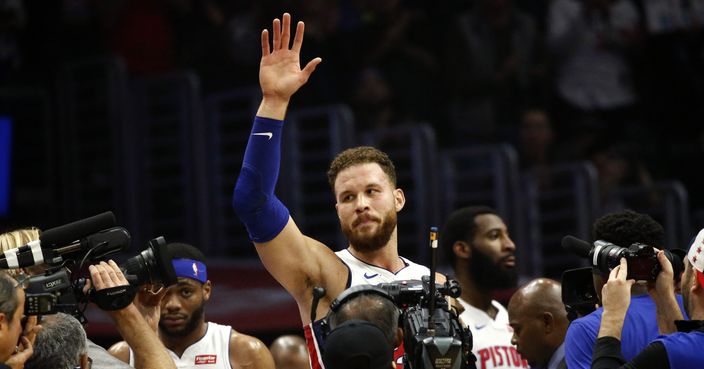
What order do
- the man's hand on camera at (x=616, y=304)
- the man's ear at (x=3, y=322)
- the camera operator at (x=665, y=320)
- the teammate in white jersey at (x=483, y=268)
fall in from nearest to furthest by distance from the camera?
the man's ear at (x=3, y=322) < the camera operator at (x=665, y=320) < the man's hand on camera at (x=616, y=304) < the teammate in white jersey at (x=483, y=268)

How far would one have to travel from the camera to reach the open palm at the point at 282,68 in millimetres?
4758

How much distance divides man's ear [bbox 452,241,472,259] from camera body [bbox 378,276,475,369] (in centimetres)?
259

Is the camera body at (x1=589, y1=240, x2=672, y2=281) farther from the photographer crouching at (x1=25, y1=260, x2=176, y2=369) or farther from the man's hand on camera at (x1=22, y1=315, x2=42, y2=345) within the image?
the man's hand on camera at (x1=22, y1=315, x2=42, y2=345)

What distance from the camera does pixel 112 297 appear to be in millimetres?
4199

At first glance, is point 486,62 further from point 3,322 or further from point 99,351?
point 3,322

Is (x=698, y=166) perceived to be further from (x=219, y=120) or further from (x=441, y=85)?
(x=219, y=120)

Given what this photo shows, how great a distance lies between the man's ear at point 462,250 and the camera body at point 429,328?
2588mm

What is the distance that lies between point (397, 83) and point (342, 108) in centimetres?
168

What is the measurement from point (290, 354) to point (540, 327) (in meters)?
1.60

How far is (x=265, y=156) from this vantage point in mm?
4645

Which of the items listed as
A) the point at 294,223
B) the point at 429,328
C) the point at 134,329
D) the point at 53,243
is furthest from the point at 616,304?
the point at 53,243

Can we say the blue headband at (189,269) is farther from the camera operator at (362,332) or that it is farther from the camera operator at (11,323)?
the camera operator at (362,332)

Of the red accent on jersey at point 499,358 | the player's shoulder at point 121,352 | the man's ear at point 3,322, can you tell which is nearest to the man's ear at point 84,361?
the man's ear at point 3,322

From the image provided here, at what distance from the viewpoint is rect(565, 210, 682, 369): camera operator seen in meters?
4.66
